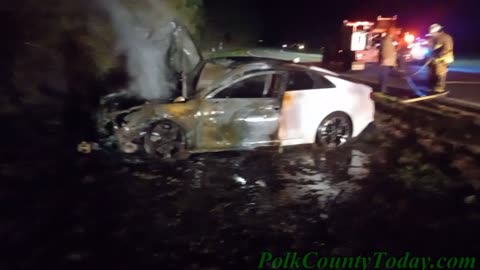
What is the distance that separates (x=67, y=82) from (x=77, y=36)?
1.40 metres

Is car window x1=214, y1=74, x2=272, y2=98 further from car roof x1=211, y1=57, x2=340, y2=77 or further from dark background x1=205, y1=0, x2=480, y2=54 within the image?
dark background x1=205, y1=0, x2=480, y2=54

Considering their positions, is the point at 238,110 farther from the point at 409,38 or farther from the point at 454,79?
the point at 409,38

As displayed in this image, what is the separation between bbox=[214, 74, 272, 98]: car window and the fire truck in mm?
14220

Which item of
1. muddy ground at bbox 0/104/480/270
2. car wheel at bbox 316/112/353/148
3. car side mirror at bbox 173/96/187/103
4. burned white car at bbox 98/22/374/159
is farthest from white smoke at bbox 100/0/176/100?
car wheel at bbox 316/112/353/148

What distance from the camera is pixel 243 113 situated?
8.84 metres

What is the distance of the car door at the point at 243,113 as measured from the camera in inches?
345

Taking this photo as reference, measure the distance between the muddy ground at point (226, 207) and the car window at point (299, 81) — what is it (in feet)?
3.08

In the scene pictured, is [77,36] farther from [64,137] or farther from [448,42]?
[448,42]

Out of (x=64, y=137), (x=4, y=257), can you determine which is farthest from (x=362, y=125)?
(x=4, y=257)

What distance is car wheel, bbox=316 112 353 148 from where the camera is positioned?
374 inches

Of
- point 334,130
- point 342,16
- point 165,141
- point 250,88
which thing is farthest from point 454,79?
point 342,16

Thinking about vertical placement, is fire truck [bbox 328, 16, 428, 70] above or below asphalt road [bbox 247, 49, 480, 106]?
above

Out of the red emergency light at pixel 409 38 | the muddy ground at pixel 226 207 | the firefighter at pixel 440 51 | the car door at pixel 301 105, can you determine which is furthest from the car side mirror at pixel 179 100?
the red emergency light at pixel 409 38

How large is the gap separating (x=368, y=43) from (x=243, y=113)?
15.0 metres
